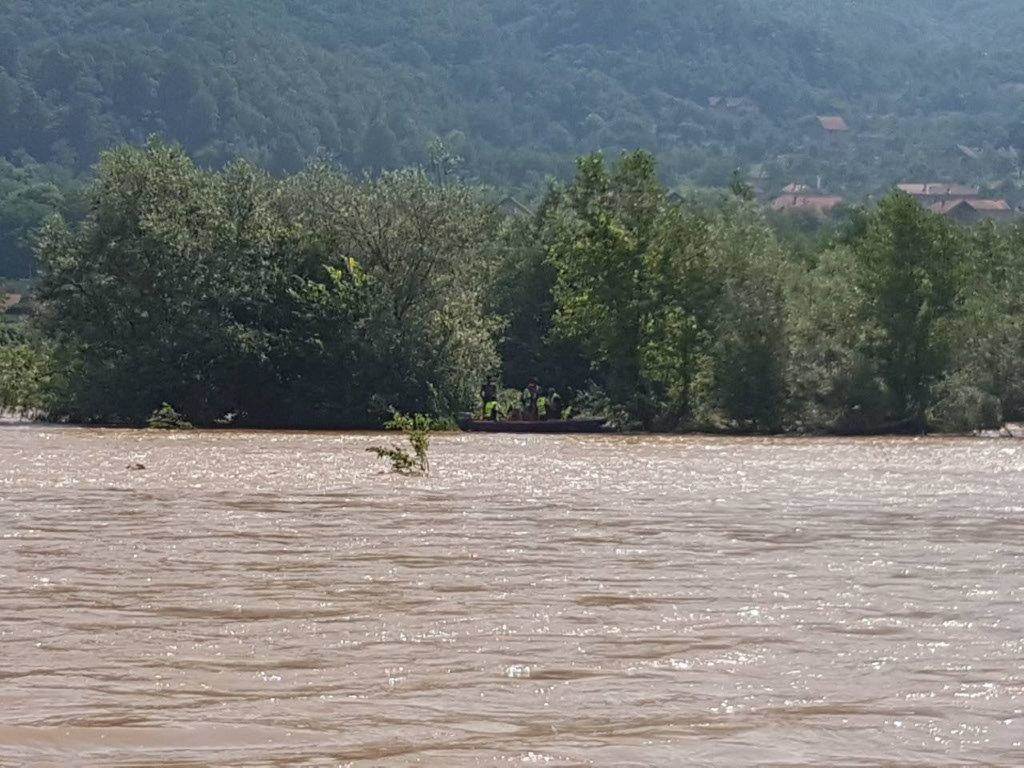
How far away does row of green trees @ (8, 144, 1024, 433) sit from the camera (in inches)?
1629

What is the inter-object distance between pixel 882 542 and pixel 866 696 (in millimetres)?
7030

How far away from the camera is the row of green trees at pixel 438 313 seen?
41375mm

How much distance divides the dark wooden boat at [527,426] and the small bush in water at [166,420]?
7.20 m

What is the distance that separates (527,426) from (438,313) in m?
3.92

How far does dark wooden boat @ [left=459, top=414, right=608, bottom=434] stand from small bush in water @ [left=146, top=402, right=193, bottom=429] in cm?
720

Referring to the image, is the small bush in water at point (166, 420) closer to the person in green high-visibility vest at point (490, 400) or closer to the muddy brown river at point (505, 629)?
the person in green high-visibility vest at point (490, 400)

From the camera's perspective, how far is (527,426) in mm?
42406

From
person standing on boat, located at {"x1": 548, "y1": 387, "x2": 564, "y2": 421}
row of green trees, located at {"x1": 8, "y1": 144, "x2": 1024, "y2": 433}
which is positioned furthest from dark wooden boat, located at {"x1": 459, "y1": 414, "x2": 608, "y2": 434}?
person standing on boat, located at {"x1": 548, "y1": 387, "x2": 564, "y2": 421}

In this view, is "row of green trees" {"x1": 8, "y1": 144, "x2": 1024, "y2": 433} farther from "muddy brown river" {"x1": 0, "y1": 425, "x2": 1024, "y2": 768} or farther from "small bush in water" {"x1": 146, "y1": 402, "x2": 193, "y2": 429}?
"muddy brown river" {"x1": 0, "y1": 425, "x2": 1024, "y2": 768}

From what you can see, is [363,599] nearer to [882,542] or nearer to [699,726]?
[699,726]

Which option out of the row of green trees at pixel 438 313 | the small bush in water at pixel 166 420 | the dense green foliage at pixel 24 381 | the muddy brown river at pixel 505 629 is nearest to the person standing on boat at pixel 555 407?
the row of green trees at pixel 438 313

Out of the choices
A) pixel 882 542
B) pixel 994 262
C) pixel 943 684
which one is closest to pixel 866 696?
pixel 943 684

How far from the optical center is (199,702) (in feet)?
26.5

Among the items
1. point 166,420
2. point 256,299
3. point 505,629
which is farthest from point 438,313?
point 505,629
